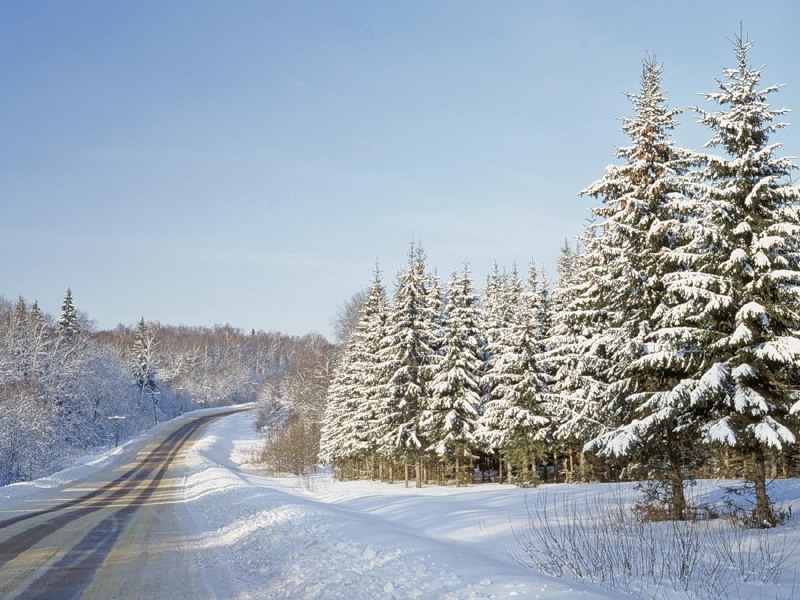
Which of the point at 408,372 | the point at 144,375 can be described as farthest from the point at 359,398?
the point at 144,375

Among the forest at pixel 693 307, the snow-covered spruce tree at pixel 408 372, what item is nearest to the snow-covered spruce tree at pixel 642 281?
the forest at pixel 693 307

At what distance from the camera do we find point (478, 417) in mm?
32719

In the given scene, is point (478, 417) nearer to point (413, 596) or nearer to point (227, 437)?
point (413, 596)

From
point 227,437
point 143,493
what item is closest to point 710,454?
point 143,493

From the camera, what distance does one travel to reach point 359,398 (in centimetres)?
4128

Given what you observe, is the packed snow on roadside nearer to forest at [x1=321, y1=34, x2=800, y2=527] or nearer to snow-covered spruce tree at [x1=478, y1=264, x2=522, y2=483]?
forest at [x1=321, y1=34, x2=800, y2=527]

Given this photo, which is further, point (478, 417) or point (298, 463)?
point (298, 463)

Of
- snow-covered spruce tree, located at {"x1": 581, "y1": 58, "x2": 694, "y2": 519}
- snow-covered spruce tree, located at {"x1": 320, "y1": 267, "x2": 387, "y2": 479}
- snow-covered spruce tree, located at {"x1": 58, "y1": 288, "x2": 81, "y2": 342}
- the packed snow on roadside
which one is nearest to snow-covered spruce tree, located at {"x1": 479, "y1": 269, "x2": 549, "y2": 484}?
snow-covered spruce tree, located at {"x1": 320, "y1": 267, "x2": 387, "y2": 479}

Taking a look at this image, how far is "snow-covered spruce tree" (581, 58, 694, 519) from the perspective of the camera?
1545cm

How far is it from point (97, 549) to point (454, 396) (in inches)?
885

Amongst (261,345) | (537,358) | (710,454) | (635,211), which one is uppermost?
(261,345)

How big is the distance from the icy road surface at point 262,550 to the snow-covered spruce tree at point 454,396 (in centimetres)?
728

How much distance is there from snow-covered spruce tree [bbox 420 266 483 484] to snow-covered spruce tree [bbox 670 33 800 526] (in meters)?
18.4

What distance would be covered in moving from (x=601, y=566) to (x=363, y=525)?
6753 millimetres
